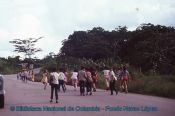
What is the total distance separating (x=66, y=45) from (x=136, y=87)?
88622 millimetres

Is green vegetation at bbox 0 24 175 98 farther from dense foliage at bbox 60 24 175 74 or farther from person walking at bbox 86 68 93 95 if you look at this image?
person walking at bbox 86 68 93 95

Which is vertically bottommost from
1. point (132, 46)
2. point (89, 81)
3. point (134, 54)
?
point (89, 81)

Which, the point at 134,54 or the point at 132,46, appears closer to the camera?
the point at 134,54

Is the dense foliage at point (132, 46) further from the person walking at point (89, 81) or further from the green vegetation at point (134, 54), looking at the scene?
the person walking at point (89, 81)

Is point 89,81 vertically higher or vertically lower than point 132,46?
lower

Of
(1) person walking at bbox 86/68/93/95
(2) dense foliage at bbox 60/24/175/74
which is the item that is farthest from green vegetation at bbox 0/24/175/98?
(1) person walking at bbox 86/68/93/95

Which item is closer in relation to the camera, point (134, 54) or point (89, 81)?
point (89, 81)

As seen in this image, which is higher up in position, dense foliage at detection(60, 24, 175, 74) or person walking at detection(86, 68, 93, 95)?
dense foliage at detection(60, 24, 175, 74)

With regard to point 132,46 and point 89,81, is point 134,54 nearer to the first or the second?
point 132,46

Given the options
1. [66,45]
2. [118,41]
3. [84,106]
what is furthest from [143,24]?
[84,106]

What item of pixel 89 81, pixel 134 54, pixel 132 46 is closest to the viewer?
pixel 89 81

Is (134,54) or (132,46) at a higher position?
(132,46)

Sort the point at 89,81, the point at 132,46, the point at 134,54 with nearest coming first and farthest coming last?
the point at 89,81 → the point at 134,54 → the point at 132,46

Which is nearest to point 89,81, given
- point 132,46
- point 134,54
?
point 134,54
